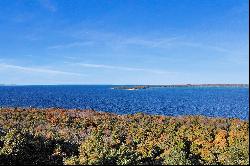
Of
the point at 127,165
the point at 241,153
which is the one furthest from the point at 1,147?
the point at 241,153

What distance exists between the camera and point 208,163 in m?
21.2

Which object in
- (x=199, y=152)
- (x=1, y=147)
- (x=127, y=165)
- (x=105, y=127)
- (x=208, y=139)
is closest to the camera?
(x=127, y=165)

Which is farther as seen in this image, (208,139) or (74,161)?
(208,139)

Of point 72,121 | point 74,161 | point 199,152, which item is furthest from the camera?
point 72,121

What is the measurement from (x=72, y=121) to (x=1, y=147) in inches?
702

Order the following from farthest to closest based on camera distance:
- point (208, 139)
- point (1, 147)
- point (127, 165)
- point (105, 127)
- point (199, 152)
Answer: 1. point (105, 127)
2. point (208, 139)
3. point (1, 147)
4. point (199, 152)
5. point (127, 165)

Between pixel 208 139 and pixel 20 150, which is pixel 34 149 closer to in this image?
pixel 20 150

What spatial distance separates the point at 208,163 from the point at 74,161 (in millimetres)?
7055

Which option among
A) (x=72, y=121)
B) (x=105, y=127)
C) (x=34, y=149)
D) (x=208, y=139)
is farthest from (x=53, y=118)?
(x=208, y=139)

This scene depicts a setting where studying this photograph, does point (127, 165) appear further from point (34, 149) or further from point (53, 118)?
point (53, 118)

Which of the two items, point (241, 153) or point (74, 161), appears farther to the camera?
point (241, 153)

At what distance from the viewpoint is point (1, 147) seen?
2609 centimetres

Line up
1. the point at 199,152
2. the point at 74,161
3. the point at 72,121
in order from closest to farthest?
the point at 74,161, the point at 199,152, the point at 72,121

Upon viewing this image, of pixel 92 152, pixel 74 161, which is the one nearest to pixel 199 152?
pixel 92 152
